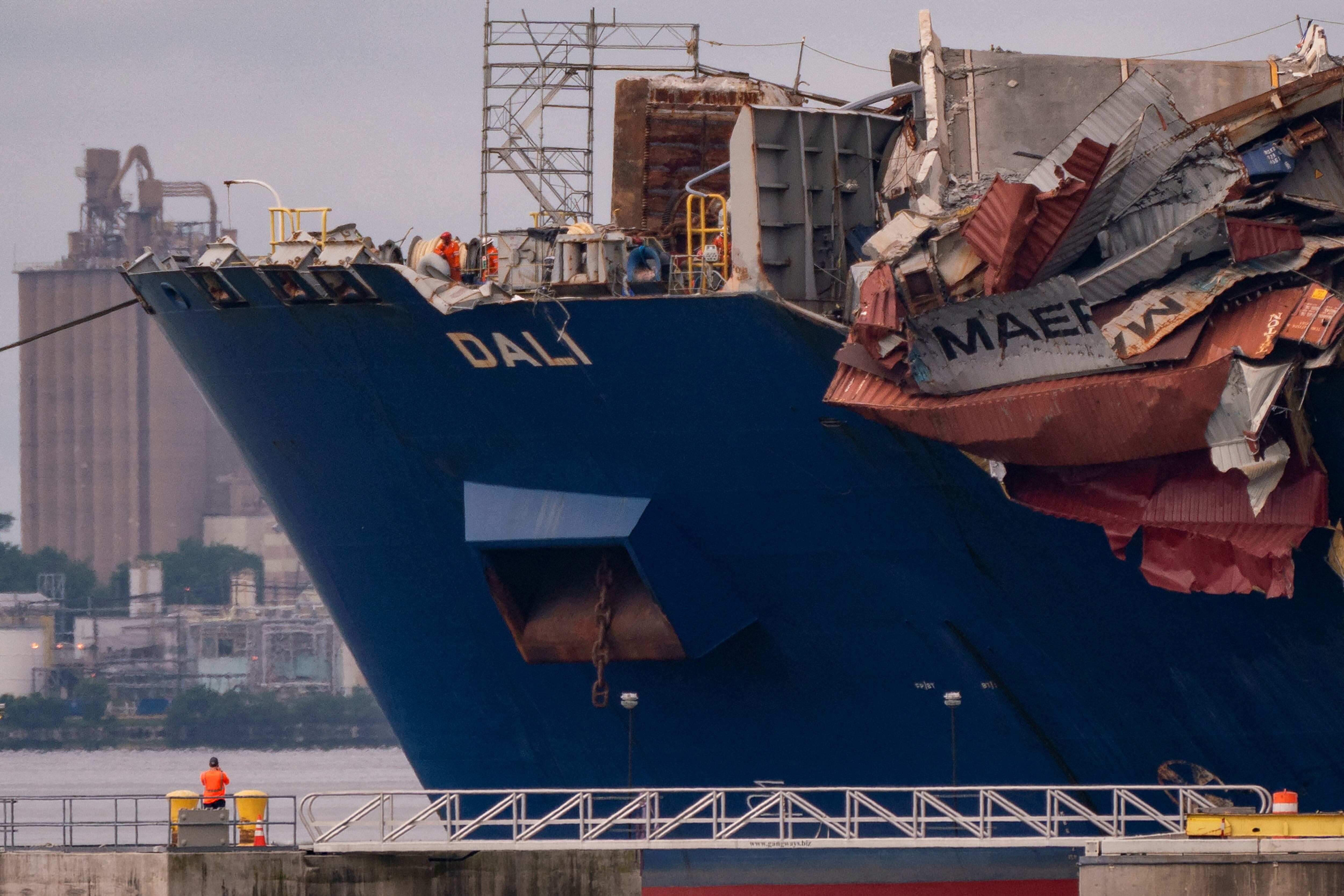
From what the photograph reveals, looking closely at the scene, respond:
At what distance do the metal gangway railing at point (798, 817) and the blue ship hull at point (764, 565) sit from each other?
0.41 meters

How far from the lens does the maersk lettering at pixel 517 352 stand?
25.3m

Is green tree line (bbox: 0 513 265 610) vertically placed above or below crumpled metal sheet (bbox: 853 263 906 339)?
above

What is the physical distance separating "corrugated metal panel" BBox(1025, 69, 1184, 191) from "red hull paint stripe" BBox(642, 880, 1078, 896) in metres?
10.2

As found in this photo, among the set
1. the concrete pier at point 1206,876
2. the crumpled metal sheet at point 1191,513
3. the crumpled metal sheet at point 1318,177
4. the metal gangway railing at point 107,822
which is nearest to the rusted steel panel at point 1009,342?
the crumpled metal sheet at point 1191,513

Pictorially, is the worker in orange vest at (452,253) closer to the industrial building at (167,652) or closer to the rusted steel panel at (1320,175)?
the rusted steel panel at (1320,175)

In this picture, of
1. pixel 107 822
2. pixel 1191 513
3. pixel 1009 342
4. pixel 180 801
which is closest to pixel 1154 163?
pixel 1009 342

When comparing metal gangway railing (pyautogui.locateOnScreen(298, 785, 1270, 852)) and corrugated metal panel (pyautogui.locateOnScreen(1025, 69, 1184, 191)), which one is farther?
metal gangway railing (pyautogui.locateOnScreen(298, 785, 1270, 852))

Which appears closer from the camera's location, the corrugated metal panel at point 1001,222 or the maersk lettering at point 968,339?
the corrugated metal panel at point 1001,222

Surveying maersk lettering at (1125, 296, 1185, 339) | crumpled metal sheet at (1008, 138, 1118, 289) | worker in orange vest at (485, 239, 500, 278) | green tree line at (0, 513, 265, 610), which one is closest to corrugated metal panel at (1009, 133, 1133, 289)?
crumpled metal sheet at (1008, 138, 1118, 289)

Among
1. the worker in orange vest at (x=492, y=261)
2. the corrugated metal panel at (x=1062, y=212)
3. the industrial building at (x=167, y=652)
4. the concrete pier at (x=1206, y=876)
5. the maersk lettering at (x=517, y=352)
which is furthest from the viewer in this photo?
the industrial building at (x=167, y=652)

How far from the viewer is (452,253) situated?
27.2m

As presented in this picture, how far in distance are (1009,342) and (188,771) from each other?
96.0 meters

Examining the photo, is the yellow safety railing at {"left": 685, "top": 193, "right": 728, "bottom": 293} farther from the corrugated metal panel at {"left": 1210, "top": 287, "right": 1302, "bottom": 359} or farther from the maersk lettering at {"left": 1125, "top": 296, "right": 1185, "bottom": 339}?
the corrugated metal panel at {"left": 1210, "top": 287, "right": 1302, "bottom": 359}

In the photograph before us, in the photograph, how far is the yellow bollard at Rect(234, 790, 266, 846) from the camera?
25781 millimetres
